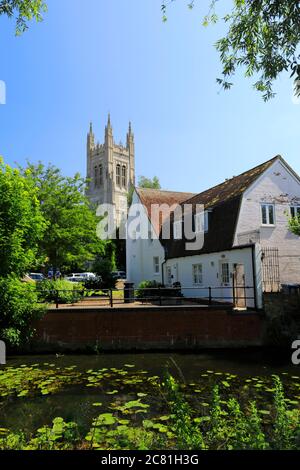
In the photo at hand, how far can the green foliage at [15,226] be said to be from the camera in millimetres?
12508

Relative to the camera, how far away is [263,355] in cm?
1318

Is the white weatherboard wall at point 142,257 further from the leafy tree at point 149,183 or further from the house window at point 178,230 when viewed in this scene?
the leafy tree at point 149,183

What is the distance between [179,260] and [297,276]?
27.2ft

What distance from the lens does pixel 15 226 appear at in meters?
12.8

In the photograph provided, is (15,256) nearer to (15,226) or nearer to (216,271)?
(15,226)

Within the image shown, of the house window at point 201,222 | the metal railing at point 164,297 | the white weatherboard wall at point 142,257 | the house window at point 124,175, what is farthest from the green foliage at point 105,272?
the house window at point 124,175

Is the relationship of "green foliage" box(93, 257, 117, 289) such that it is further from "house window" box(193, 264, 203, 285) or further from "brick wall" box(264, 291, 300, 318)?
"brick wall" box(264, 291, 300, 318)

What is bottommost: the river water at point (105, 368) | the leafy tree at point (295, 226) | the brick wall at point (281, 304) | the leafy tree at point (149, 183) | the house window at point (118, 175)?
the river water at point (105, 368)

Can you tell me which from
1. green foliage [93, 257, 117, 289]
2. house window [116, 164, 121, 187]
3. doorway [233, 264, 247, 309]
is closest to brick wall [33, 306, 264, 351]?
doorway [233, 264, 247, 309]

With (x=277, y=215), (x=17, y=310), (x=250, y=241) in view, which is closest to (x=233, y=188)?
(x=277, y=215)

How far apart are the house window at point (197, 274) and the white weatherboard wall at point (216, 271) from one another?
23 centimetres

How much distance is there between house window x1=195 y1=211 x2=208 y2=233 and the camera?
21.1 metres

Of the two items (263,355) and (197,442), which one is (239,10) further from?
(263,355)

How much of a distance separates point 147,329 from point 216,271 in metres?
6.29
